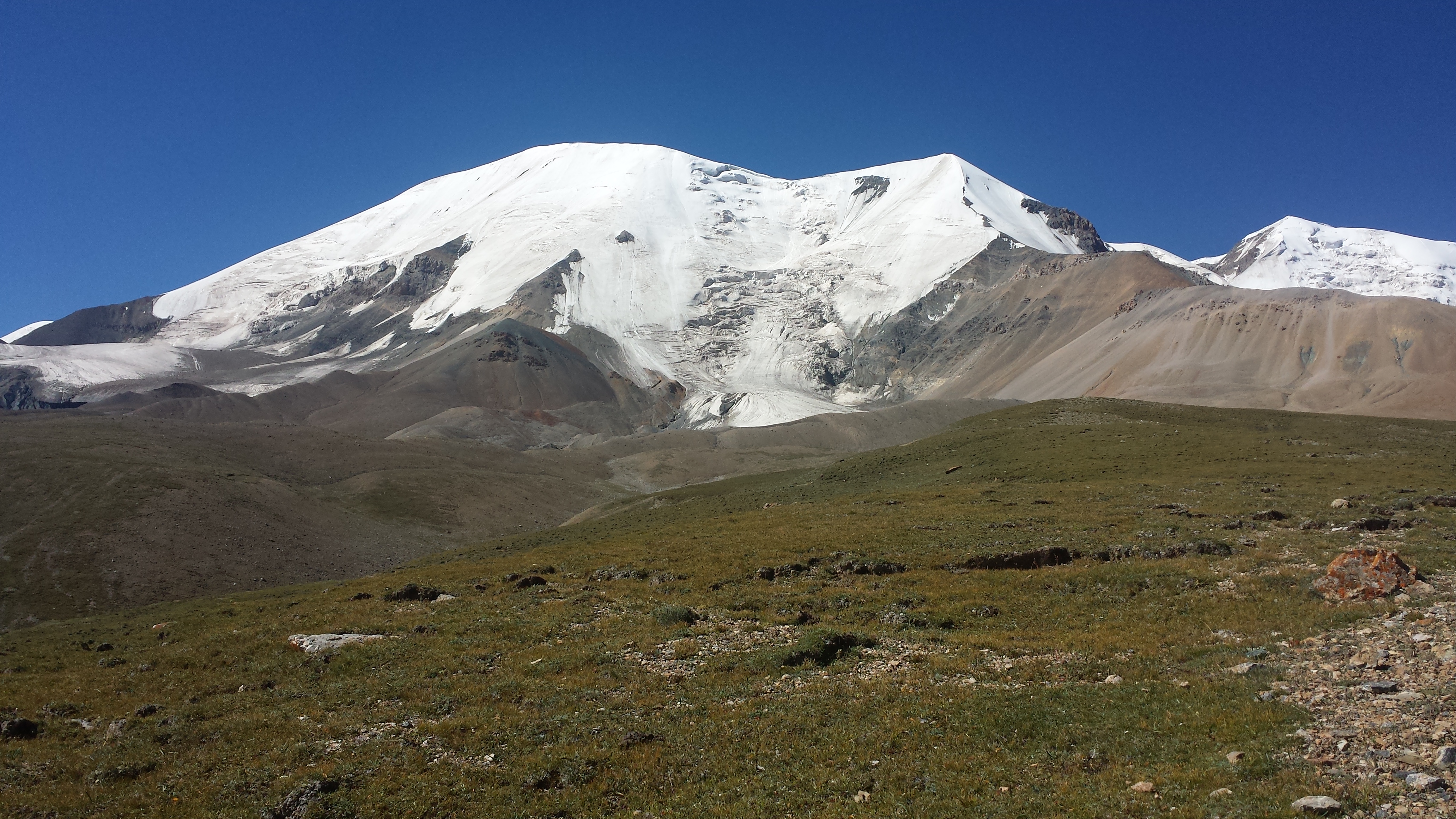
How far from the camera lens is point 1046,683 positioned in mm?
17578

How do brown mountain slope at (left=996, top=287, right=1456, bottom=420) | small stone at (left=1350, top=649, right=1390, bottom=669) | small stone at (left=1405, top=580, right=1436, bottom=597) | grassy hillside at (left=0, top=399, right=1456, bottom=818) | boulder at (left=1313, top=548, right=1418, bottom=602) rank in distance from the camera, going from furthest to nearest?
brown mountain slope at (left=996, top=287, right=1456, bottom=420)
boulder at (left=1313, top=548, right=1418, bottom=602)
small stone at (left=1405, top=580, right=1436, bottom=597)
small stone at (left=1350, top=649, right=1390, bottom=669)
grassy hillside at (left=0, top=399, right=1456, bottom=818)

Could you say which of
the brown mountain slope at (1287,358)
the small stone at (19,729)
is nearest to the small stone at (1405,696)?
the small stone at (19,729)

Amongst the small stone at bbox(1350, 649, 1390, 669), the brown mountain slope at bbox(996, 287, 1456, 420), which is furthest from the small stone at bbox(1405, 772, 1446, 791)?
the brown mountain slope at bbox(996, 287, 1456, 420)

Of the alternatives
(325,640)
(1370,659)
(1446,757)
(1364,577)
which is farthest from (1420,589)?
(325,640)

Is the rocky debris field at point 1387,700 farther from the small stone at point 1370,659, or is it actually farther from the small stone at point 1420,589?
the small stone at point 1420,589

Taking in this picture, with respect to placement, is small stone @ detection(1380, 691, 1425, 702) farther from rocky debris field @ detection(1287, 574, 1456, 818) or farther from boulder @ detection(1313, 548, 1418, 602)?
boulder @ detection(1313, 548, 1418, 602)

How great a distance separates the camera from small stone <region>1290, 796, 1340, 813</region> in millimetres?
10531

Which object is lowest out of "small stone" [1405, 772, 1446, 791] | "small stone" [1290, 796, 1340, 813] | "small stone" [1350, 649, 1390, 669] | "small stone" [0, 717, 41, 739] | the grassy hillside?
the grassy hillside

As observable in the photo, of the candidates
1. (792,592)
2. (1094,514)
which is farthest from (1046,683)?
(1094,514)

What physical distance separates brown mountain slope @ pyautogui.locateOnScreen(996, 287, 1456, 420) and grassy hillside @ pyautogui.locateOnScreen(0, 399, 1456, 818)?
11515cm

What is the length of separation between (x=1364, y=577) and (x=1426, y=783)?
13375mm

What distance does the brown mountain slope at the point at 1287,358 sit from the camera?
13562cm

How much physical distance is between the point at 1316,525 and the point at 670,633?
2826 cm

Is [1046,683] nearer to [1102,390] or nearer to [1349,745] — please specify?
[1349,745]
